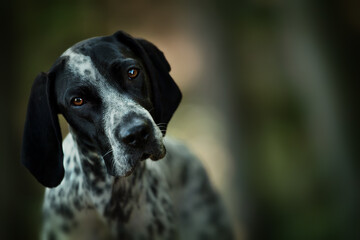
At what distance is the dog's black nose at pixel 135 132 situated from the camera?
114 inches

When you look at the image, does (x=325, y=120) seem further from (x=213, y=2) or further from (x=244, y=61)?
(x=213, y=2)

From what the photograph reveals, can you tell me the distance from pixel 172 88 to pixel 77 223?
1.16m

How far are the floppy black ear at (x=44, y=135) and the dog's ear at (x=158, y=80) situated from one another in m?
0.62

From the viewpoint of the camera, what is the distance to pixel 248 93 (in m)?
8.16

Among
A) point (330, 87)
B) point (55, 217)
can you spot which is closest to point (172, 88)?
point (55, 217)

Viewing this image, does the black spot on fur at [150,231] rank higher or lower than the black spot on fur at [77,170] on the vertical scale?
lower

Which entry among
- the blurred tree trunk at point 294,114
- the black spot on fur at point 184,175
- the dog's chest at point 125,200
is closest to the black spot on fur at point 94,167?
the dog's chest at point 125,200

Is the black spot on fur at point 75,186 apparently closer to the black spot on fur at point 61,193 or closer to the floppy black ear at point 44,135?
the black spot on fur at point 61,193

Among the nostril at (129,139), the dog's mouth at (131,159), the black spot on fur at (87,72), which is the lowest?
the dog's mouth at (131,159)

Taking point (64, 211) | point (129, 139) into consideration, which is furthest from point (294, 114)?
point (129, 139)

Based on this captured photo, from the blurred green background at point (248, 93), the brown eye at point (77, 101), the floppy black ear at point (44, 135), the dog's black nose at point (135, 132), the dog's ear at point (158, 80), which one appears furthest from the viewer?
the blurred green background at point (248, 93)

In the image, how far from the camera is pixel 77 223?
3.48m

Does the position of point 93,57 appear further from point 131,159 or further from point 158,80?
point 131,159

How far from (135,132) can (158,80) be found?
0.62 m
